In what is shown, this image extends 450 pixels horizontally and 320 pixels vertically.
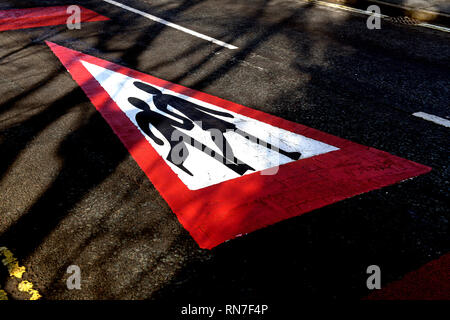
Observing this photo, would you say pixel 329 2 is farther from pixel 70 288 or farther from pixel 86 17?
pixel 70 288

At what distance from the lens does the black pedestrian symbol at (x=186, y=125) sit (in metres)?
3.86

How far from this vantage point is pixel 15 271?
274 cm

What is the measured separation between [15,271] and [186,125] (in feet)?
7.38

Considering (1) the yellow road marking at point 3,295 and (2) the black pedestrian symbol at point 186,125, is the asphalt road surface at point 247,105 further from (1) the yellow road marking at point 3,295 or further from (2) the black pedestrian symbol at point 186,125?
Answer: (2) the black pedestrian symbol at point 186,125

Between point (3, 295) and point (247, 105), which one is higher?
point (247, 105)

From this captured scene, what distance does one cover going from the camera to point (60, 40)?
24.5ft

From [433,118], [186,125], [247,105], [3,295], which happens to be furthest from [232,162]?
[433,118]

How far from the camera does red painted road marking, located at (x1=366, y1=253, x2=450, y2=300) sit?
2.46 metres

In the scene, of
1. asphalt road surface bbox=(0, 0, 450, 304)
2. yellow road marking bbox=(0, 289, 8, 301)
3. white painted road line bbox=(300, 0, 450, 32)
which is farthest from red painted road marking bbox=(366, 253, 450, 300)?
white painted road line bbox=(300, 0, 450, 32)

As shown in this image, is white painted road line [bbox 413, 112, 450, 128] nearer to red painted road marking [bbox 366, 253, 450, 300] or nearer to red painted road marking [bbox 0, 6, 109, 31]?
red painted road marking [bbox 366, 253, 450, 300]

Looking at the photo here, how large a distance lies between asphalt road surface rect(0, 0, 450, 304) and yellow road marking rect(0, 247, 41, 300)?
33mm

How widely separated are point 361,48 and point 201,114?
3.56m

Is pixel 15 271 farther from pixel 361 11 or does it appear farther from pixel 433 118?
pixel 361 11
